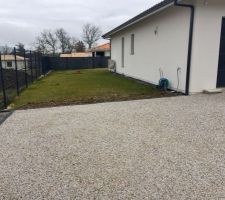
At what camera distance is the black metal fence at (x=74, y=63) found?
78.3 ft

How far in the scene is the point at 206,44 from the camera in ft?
23.6

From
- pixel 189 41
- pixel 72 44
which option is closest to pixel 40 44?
pixel 72 44

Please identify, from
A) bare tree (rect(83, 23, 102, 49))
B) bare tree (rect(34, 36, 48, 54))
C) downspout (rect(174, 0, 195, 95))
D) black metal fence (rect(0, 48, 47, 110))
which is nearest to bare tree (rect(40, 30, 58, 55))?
bare tree (rect(34, 36, 48, 54))

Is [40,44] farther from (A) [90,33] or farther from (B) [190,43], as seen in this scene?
(B) [190,43]

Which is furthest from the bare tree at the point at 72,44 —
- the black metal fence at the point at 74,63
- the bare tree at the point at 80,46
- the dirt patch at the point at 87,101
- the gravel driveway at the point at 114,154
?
the gravel driveway at the point at 114,154

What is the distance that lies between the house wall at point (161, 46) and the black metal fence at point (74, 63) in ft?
41.0

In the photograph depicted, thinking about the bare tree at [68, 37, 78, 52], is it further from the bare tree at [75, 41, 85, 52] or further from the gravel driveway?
the gravel driveway

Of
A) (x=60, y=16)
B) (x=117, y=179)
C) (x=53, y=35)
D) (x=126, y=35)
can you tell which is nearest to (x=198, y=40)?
(x=117, y=179)

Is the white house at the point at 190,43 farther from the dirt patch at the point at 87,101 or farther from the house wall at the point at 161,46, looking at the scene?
the dirt patch at the point at 87,101

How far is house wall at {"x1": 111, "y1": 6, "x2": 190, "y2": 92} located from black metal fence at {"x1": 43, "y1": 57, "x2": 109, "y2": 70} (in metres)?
12.5

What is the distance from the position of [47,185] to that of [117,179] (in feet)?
2.56

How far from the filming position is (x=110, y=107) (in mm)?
6172

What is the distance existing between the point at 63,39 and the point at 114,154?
5414cm

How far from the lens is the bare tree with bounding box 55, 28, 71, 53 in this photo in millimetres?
53656
